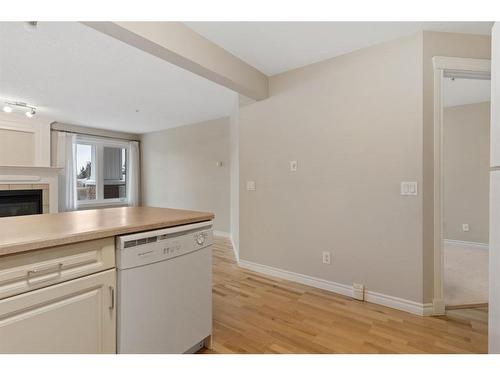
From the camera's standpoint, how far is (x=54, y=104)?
13.2 ft

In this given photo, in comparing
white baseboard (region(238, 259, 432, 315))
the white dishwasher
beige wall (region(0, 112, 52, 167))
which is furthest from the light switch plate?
beige wall (region(0, 112, 52, 167))

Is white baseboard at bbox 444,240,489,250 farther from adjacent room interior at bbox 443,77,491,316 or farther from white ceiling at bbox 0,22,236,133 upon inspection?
white ceiling at bbox 0,22,236,133

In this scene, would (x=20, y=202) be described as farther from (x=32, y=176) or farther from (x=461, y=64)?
(x=461, y=64)

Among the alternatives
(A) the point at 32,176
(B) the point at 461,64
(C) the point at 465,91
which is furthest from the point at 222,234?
(C) the point at 465,91

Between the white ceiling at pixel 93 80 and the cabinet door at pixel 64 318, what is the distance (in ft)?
5.27

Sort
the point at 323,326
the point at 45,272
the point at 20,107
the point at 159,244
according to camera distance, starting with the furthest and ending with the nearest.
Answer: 1. the point at 20,107
2. the point at 323,326
3. the point at 159,244
4. the point at 45,272

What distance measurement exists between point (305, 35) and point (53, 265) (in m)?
2.32

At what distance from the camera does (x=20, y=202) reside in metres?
4.36

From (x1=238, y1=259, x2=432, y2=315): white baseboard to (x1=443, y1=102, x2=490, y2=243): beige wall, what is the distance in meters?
3.13

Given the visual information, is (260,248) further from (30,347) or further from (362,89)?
(30,347)

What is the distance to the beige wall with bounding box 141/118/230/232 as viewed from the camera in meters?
5.06

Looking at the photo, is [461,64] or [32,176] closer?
[461,64]
